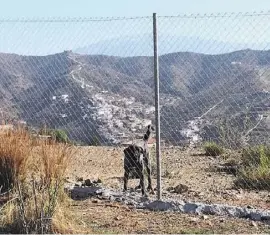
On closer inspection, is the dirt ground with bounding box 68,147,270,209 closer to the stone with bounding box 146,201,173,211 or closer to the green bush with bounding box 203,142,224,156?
the green bush with bounding box 203,142,224,156

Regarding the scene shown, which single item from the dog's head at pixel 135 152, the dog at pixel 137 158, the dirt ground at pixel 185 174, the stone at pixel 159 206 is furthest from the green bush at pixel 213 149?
the stone at pixel 159 206

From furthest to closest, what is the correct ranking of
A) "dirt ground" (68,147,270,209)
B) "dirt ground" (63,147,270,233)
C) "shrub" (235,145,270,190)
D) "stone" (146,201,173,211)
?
"shrub" (235,145,270,190), "dirt ground" (68,147,270,209), "stone" (146,201,173,211), "dirt ground" (63,147,270,233)

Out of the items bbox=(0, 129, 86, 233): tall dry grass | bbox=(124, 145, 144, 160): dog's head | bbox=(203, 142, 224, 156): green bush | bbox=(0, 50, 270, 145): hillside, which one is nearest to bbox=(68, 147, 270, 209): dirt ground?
bbox=(203, 142, 224, 156): green bush

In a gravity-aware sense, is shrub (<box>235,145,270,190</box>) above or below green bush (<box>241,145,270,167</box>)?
below

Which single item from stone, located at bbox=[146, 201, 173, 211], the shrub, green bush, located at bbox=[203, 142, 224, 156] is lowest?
stone, located at bbox=[146, 201, 173, 211]

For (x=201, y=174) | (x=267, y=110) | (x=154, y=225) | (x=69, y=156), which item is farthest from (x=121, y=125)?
(x=154, y=225)

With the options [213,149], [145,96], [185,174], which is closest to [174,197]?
[145,96]

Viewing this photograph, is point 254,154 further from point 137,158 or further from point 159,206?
point 159,206
